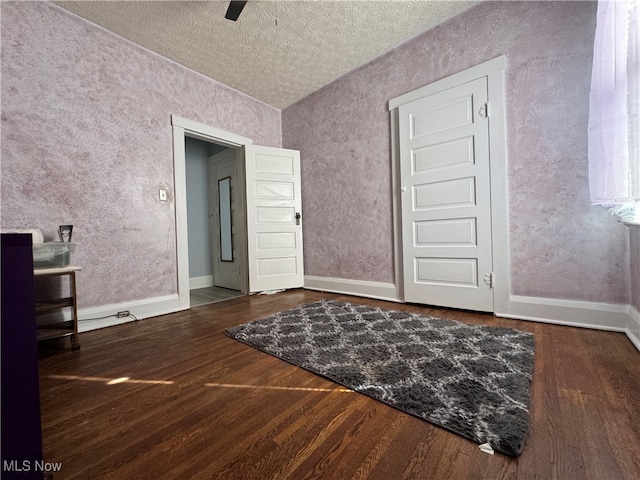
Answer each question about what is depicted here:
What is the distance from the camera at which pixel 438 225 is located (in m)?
2.51

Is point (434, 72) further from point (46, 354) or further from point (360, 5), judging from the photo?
point (46, 354)

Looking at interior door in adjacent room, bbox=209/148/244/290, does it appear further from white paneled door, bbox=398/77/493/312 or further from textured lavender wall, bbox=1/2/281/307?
white paneled door, bbox=398/77/493/312

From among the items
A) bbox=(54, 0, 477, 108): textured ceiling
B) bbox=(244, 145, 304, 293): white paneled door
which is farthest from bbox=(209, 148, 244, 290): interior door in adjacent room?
bbox=(54, 0, 477, 108): textured ceiling

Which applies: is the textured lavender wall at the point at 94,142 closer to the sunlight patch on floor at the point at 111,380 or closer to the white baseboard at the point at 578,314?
the sunlight patch on floor at the point at 111,380

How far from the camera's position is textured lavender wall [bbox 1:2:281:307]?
1.93 meters

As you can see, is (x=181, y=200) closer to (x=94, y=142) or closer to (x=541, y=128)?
(x=94, y=142)

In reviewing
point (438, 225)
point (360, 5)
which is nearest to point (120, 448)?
point (438, 225)

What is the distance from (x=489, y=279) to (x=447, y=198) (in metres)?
0.79

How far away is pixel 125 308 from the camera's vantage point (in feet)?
7.86

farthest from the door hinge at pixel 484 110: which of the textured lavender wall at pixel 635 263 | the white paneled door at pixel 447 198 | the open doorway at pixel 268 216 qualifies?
the open doorway at pixel 268 216

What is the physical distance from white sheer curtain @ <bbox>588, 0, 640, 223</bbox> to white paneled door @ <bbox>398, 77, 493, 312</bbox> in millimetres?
717

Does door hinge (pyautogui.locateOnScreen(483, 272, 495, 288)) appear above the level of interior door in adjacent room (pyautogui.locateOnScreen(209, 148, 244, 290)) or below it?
below

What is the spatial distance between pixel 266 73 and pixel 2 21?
6.73 ft

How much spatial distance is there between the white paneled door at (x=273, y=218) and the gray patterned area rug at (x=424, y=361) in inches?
46.1
